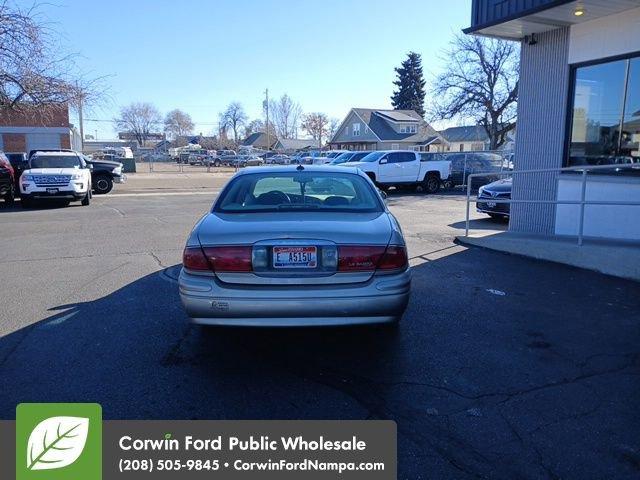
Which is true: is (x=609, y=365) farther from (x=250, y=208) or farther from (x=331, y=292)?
(x=250, y=208)

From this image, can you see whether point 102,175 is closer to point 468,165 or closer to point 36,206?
point 36,206

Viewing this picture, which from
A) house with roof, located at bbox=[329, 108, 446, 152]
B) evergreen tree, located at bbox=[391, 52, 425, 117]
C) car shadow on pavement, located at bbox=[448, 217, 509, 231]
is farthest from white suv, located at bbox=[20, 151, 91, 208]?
evergreen tree, located at bbox=[391, 52, 425, 117]

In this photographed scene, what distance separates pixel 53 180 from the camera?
14680mm

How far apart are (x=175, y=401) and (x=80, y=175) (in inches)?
544

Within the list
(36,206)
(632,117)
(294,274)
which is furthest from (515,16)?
(36,206)

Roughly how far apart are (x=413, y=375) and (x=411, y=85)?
222 feet

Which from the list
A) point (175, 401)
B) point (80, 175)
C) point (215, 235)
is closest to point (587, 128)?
point (215, 235)

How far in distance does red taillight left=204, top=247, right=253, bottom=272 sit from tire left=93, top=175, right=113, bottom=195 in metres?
18.3

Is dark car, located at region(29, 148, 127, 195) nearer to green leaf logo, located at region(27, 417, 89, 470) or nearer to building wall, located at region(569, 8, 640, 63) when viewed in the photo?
building wall, located at region(569, 8, 640, 63)

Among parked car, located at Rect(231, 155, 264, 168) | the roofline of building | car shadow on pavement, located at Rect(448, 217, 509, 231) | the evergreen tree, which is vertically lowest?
car shadow on pavement, located at Rect(448, 217, 509, 231)

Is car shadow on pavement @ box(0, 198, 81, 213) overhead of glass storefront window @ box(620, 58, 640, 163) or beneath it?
beneath

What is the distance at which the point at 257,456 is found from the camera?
2754mm

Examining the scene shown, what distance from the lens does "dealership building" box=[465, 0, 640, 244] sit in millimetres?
7762

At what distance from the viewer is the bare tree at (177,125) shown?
380 feet
